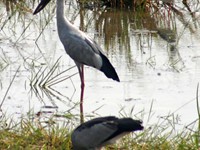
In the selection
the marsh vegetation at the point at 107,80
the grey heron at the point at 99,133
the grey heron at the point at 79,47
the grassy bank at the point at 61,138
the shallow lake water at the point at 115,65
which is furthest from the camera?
the grey heron at the point at 79,47

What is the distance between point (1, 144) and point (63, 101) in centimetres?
204

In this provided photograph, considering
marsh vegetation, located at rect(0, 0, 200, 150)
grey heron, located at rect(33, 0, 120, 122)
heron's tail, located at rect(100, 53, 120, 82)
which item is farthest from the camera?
grey heron, located at rect(33, 0, 120, 122)

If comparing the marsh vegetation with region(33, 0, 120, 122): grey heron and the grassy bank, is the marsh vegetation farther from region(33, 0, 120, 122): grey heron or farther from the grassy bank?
region(33, 0, 120, 122): grey heron

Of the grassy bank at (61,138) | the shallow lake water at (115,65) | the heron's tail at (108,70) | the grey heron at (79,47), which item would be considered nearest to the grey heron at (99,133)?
the grassy bank at (61,138)

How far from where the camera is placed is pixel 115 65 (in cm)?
930

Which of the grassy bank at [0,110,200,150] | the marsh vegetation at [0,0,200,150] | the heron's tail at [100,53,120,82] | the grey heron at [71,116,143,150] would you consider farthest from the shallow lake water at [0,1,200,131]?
the grey heron at [71,116,143,150]

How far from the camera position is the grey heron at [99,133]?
548 centimetres

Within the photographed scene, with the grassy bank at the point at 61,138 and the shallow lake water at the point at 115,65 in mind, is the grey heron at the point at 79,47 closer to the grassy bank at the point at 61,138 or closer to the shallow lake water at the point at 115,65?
the shallow lake water at the point at 115,65

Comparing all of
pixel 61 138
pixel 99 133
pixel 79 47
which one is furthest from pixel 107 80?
pixel 99 133

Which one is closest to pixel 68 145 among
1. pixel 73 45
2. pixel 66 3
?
pixel 73 45

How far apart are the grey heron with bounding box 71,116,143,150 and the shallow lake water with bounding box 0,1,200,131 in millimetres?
1400

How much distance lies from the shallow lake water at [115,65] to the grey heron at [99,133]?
1.40 m

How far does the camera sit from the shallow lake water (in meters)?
7.83

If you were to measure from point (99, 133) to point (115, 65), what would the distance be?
12.1 ft
